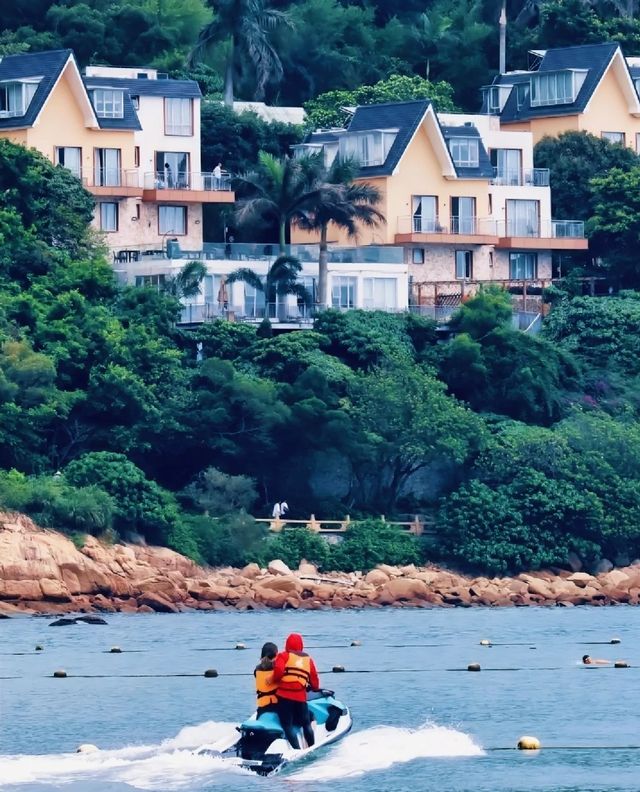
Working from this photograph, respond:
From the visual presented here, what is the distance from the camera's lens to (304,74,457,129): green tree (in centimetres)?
10981

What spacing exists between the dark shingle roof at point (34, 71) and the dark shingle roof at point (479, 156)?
51.0 feet

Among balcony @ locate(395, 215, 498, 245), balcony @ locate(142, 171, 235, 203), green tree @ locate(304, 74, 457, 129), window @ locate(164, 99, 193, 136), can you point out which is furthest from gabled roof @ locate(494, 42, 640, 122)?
window @ locate(164, 99, 193, 136)

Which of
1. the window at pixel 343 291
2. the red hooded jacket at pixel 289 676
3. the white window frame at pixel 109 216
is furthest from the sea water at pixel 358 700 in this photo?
the white window frame at pixel 109 216

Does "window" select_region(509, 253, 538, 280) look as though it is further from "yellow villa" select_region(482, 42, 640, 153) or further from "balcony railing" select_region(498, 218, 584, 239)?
"yellow villa" select_region(482, 42, 640, 153)

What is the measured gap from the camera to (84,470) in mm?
79562

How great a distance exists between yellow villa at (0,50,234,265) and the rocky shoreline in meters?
19.0

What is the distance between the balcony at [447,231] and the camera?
101m

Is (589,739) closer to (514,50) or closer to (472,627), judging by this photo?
(472,627)

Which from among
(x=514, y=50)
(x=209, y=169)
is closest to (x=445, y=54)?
(x=514, y=50)

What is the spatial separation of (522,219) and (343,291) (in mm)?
12407

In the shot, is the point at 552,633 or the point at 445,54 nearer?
the point at 552,633

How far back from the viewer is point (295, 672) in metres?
44.5

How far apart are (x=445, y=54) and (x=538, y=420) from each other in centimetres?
3204

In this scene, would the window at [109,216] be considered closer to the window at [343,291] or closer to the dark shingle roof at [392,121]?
the window at [343,291]
